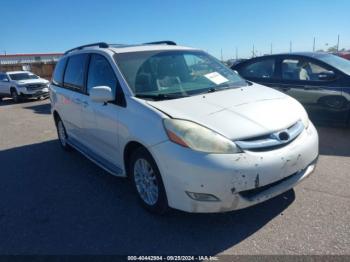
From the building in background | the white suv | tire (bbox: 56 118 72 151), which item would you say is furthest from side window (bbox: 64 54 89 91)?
the building in background

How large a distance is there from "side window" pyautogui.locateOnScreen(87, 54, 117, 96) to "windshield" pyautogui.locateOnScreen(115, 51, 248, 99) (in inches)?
6.6

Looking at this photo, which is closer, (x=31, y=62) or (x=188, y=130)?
(x=188, y=130)

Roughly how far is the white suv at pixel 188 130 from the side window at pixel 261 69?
104 inches

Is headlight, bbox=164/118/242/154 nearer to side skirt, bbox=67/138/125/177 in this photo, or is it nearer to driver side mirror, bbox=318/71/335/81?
side skirt, bbox=67/138/125/177

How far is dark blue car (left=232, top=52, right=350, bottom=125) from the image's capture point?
19.4ft

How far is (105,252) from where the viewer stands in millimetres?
2881

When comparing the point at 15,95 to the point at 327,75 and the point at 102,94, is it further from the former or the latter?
the point at 327,75

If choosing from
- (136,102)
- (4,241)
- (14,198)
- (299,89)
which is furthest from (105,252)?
(299,89)

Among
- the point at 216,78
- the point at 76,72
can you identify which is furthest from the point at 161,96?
the point at 76,72

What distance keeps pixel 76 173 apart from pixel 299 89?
176 inches

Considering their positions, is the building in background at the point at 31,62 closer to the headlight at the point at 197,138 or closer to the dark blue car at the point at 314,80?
the dark blue car at the point at 314,80

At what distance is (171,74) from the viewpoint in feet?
13.3

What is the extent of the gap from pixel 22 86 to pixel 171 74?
1443 centimetres

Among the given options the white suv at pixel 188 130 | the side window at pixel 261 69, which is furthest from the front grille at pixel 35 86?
the white suv at pixel 188 130
